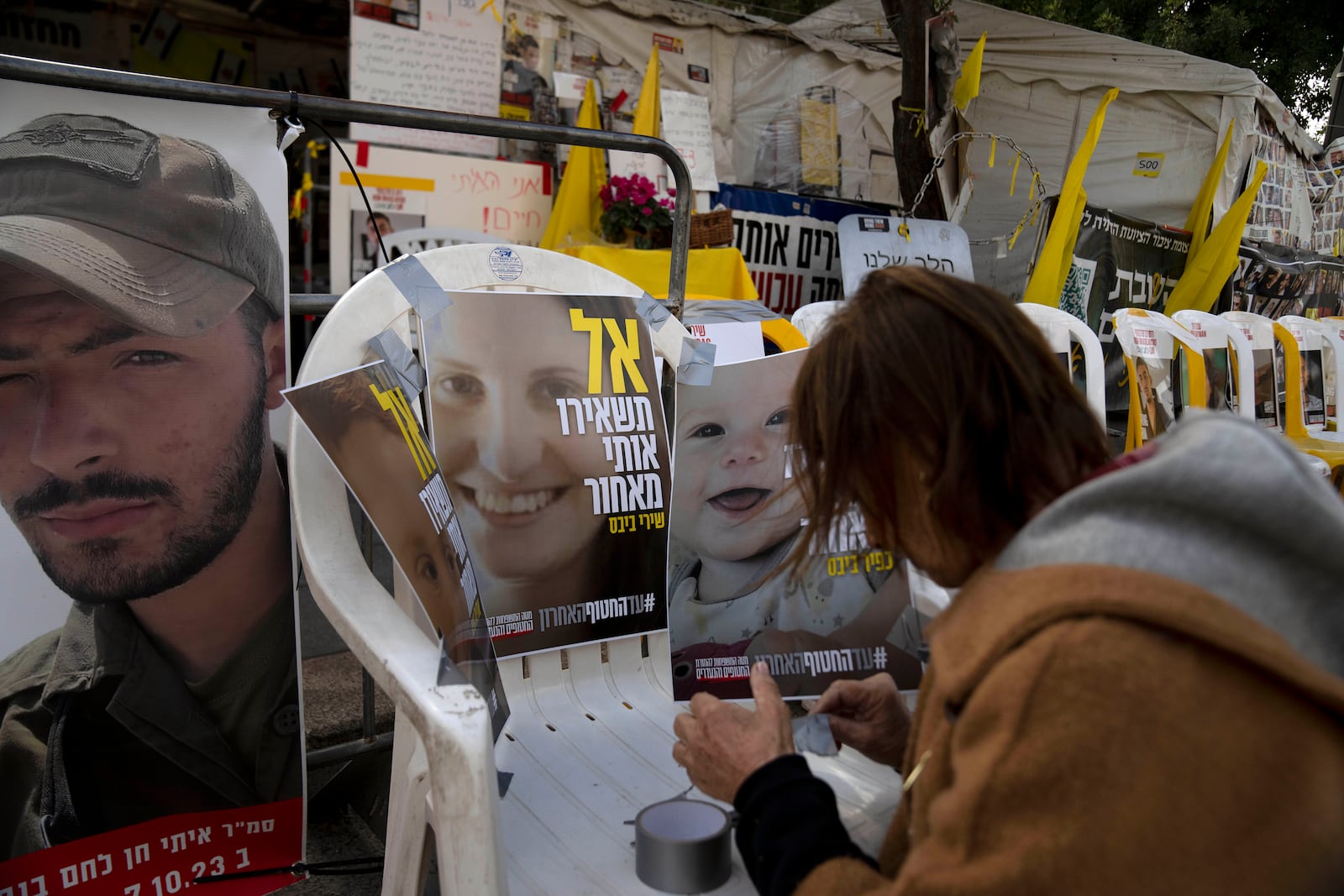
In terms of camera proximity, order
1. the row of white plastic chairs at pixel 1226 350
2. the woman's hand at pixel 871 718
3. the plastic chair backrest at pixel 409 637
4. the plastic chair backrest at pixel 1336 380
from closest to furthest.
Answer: the plastic chair backrest at pixel 409 637 < the woman's hand at pixel 871 718 < the row of white plastic chairs at pixel 1226 350 < the plastic chair backrest at pixel 1336 380

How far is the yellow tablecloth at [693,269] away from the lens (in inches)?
186

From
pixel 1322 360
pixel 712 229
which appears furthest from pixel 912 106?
pixel 1322 360

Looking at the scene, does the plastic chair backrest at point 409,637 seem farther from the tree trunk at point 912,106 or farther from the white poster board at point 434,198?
the tree trunk at point 912,106

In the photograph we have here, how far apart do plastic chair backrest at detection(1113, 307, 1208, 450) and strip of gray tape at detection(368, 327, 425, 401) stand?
2.75 metres

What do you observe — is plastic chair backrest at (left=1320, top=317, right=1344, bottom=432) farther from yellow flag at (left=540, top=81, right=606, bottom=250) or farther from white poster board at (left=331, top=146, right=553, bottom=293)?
white poster board at (left=331, top=146, right=553, bottom=293)

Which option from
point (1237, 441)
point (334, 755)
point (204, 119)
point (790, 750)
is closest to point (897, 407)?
point (1237, 441)

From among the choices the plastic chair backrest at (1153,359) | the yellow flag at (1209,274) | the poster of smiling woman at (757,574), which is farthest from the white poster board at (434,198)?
the yellow flag at (1209,274)

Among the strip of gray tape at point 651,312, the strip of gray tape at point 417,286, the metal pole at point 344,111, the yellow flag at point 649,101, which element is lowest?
the strip of gray tape at point 651,312

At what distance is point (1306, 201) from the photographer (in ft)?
31.1

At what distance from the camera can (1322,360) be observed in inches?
188

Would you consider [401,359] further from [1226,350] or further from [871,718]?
[1226,350]

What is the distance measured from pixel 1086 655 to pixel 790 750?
1.34 ft

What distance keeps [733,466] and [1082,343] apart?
1.62m

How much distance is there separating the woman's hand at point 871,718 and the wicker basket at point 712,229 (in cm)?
421
